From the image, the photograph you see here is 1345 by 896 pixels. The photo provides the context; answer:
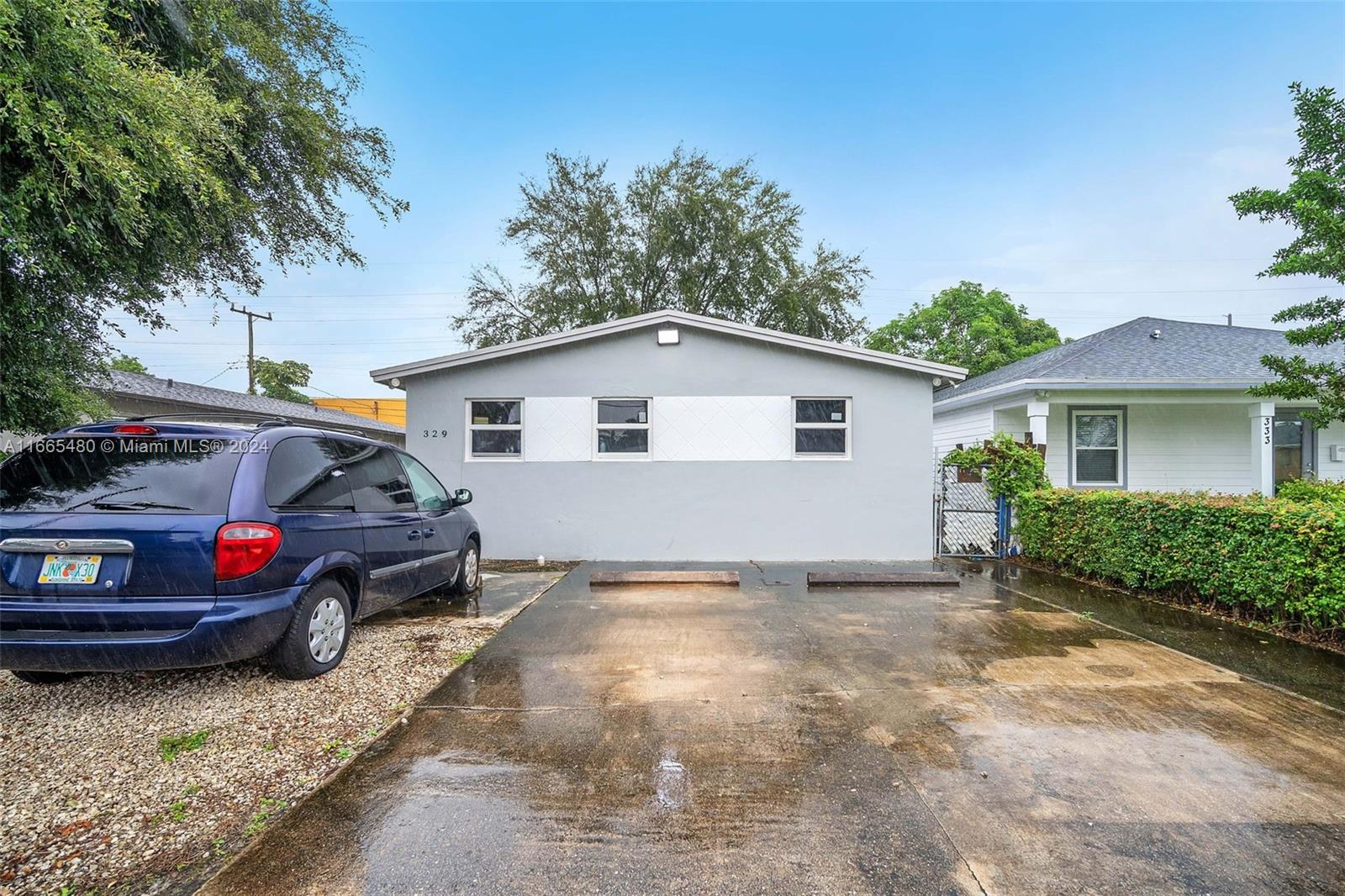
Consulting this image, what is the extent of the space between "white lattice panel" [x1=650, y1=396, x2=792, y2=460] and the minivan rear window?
241 inches

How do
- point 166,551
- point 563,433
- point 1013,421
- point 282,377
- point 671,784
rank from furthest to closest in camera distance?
point 282,377 → point 1013,421 → point 563,433 → point 166,551 → point 671,784

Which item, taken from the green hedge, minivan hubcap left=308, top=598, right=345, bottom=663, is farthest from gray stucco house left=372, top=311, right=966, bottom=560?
minivan hubcap left=308, top=598, right=345, bottom=663

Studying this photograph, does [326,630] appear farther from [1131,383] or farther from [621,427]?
[1131,383]

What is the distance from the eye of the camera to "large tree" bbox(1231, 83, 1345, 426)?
279 inches

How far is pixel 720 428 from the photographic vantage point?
350 inches

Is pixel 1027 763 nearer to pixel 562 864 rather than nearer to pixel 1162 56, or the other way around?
pixel 562 864

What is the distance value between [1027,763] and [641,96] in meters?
16.9

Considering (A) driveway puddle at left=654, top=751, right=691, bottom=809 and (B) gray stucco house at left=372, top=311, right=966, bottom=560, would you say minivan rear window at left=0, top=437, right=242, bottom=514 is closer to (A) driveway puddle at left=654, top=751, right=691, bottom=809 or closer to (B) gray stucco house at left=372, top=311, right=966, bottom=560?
(A) driveway puddle at left=654, top=751, right=691, bottom=809

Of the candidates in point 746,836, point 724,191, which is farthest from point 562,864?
point 724,191

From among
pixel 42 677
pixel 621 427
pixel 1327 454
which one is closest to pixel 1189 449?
pixel 1327 454

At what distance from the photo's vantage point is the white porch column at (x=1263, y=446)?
1008cm

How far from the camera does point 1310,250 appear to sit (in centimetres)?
748

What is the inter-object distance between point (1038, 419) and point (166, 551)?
11603 mm

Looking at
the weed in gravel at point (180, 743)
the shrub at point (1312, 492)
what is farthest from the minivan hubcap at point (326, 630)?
the shrub at point (1312, 492)
